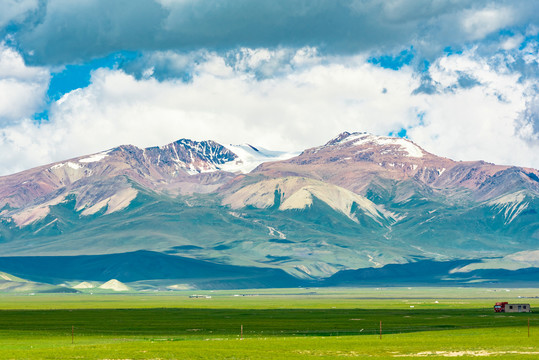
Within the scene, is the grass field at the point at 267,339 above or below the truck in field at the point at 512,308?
below

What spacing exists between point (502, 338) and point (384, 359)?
25.5m

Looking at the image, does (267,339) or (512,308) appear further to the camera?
(512,308)

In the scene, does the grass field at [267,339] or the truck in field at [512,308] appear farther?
the truck in field at [512,308]

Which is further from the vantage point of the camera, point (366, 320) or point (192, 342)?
point (366, 320)

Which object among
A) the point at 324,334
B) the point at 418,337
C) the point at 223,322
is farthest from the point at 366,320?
the point at 418,337

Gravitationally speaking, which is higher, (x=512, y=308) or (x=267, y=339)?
(x=512, y=308)

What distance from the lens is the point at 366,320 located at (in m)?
163

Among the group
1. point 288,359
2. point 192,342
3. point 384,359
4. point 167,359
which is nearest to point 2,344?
point 192,342

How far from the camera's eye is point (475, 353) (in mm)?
85625

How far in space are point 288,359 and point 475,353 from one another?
60.1ft

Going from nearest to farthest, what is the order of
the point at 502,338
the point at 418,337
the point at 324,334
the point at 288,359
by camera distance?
the point at 288,359 < the point at 502,338 < the point at 418,337 < the point at 324,334

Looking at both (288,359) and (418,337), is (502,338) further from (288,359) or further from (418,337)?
(288,359)

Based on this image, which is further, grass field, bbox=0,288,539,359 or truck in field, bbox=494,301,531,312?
truck in field, bbox=494,301,531,312

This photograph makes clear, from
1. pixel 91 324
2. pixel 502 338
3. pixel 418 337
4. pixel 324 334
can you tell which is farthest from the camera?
pixel 91 324
